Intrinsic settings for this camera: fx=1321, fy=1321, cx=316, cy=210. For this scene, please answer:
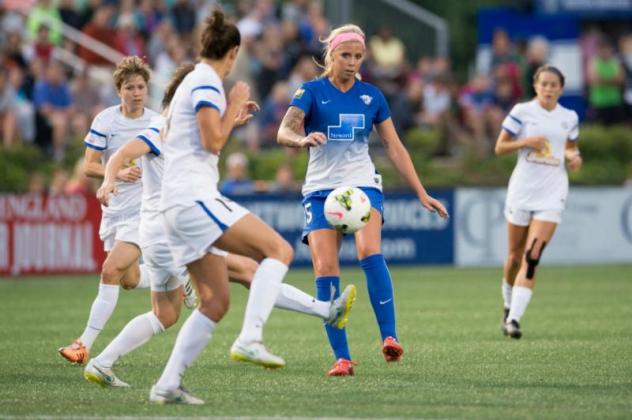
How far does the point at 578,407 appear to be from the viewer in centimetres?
787

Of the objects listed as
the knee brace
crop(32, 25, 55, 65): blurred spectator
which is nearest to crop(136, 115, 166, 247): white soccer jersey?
the knee brace

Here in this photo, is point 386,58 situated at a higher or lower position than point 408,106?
higher

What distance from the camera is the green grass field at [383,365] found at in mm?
7941

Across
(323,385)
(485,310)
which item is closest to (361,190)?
(323,385)

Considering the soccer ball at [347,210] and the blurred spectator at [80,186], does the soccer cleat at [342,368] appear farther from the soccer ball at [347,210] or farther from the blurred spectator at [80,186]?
the blurred spectator at [80,186]

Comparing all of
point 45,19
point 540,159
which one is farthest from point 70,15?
point 540,159

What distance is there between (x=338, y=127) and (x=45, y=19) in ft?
49.9

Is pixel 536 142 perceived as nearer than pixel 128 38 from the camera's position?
Yes

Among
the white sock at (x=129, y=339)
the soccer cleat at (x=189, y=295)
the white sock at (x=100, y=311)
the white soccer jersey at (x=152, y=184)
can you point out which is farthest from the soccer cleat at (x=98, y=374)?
the soccer cleat at (x=189, y=295)

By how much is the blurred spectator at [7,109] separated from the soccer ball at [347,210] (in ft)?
45.0

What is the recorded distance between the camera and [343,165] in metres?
9.73

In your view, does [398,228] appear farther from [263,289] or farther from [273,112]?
[263,289]

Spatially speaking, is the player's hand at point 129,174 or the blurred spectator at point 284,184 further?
the blurred spectator at point 284,184

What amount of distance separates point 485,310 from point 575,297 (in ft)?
6.46
